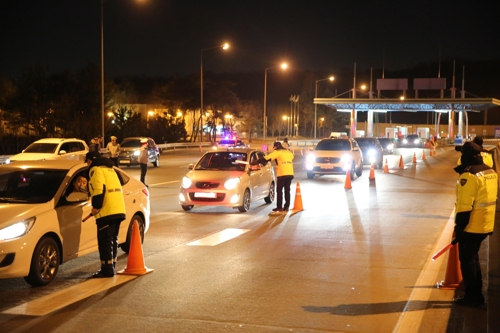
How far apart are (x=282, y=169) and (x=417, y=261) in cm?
612

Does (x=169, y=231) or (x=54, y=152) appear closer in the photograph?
(x=169, y=231)

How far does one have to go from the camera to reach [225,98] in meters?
89.7

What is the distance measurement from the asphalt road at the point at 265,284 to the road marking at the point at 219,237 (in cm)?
6

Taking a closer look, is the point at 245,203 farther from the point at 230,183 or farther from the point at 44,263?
the point at 44,263

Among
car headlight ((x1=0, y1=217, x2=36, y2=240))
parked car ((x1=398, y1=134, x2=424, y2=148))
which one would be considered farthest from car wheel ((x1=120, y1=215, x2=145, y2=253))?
parked car ((x1=398, y1=134, x2=424, y2=148))

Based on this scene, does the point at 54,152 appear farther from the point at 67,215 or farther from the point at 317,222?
the point at 67,215

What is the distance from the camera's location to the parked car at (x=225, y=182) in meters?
15.6

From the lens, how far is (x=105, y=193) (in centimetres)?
866

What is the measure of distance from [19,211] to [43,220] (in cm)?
31

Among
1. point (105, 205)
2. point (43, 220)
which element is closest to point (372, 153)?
point (105, 205)

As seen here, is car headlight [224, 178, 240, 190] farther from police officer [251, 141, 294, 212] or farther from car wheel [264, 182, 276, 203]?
car wheel [264, 182, 276, 203]

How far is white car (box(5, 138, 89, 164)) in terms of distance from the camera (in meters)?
25.0

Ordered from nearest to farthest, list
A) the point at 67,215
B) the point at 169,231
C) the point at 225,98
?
1. the point at 67,215
2. the point at 169,231
3. the point at 225,98

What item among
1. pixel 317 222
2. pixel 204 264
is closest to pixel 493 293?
pixel 204 264
